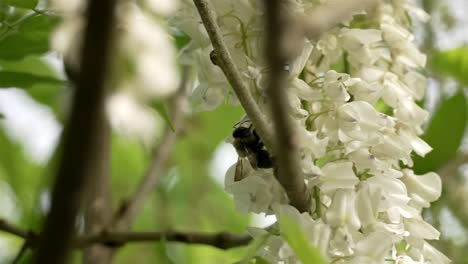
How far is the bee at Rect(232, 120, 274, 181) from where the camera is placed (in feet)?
1.95

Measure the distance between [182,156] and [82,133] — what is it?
53.9 inches

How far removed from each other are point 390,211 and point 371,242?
5 centimetres

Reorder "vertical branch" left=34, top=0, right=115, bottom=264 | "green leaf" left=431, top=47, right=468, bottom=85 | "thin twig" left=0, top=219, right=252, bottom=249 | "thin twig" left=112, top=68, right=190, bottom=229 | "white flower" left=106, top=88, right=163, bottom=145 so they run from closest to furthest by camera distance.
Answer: "vertical branch" left=34, top=0, right=115, bottom=264
"thin twig" left=0, top=219, right=252, bottom=249
"green leaf" left=431, top=47, right=468, bottom=85
"thin twig" left=112, top=68, right=190, bottom=229
"white flower" left=106, top=88, right=163, bottom=145

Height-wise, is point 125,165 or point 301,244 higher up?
point 301,244

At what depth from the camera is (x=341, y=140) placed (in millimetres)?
634

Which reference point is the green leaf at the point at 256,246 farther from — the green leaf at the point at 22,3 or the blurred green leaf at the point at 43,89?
the blurred green leaf at the point at 43,89

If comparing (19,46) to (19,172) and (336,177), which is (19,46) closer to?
(336,177)

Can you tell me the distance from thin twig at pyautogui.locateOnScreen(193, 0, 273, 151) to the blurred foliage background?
0.85ft

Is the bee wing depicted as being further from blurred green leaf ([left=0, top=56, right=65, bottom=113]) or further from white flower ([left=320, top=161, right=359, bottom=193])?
blurred green leaf ([left=0, top=56, right=65, bottom=113])

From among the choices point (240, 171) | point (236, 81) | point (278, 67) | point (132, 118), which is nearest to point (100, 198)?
point (132, 118)

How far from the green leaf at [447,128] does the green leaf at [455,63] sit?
8 centimetres

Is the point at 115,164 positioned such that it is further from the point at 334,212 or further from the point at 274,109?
the point at 274,109

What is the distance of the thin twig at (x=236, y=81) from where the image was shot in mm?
538

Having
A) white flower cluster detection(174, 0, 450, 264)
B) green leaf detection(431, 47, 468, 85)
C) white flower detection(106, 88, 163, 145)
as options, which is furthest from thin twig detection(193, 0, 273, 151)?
white flower detection(106, 88, 163, 145)
